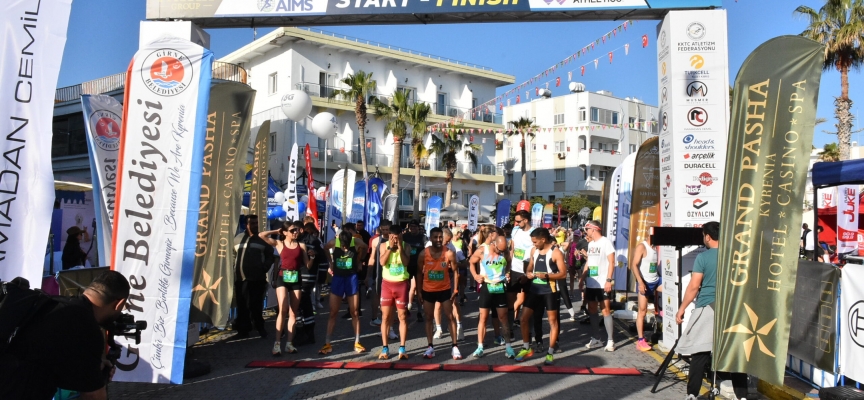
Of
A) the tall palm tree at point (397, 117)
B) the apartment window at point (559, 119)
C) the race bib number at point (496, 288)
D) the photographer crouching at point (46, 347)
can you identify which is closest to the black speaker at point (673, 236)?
the race bib number at point (496, 288)

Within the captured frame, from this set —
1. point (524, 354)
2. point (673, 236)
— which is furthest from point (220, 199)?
point (673, 236)

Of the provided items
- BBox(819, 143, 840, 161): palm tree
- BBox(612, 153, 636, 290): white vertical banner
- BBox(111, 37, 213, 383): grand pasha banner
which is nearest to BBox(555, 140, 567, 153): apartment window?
BBox(819, 143, 840, 161): palm tree

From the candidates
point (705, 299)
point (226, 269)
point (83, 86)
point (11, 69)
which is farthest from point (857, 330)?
point (83, 86)

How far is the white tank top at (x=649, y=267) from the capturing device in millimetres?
10266

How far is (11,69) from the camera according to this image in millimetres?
5043

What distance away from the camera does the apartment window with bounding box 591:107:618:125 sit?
5219 cm

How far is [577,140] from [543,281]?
148 ft

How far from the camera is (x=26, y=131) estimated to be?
5086mm

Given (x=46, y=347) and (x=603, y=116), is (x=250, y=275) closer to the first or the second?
(x=46, y=347)

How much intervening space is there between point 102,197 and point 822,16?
85.8ft

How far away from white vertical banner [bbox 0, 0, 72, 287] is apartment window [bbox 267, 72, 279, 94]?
3348cm

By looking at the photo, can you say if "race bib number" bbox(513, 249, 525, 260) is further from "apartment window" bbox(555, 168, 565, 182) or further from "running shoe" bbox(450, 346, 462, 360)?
"apartment window" bbox(555, 168, 565, 182)

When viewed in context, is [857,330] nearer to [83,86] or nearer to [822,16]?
[822,16]

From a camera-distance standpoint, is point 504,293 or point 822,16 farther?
point 822,16
